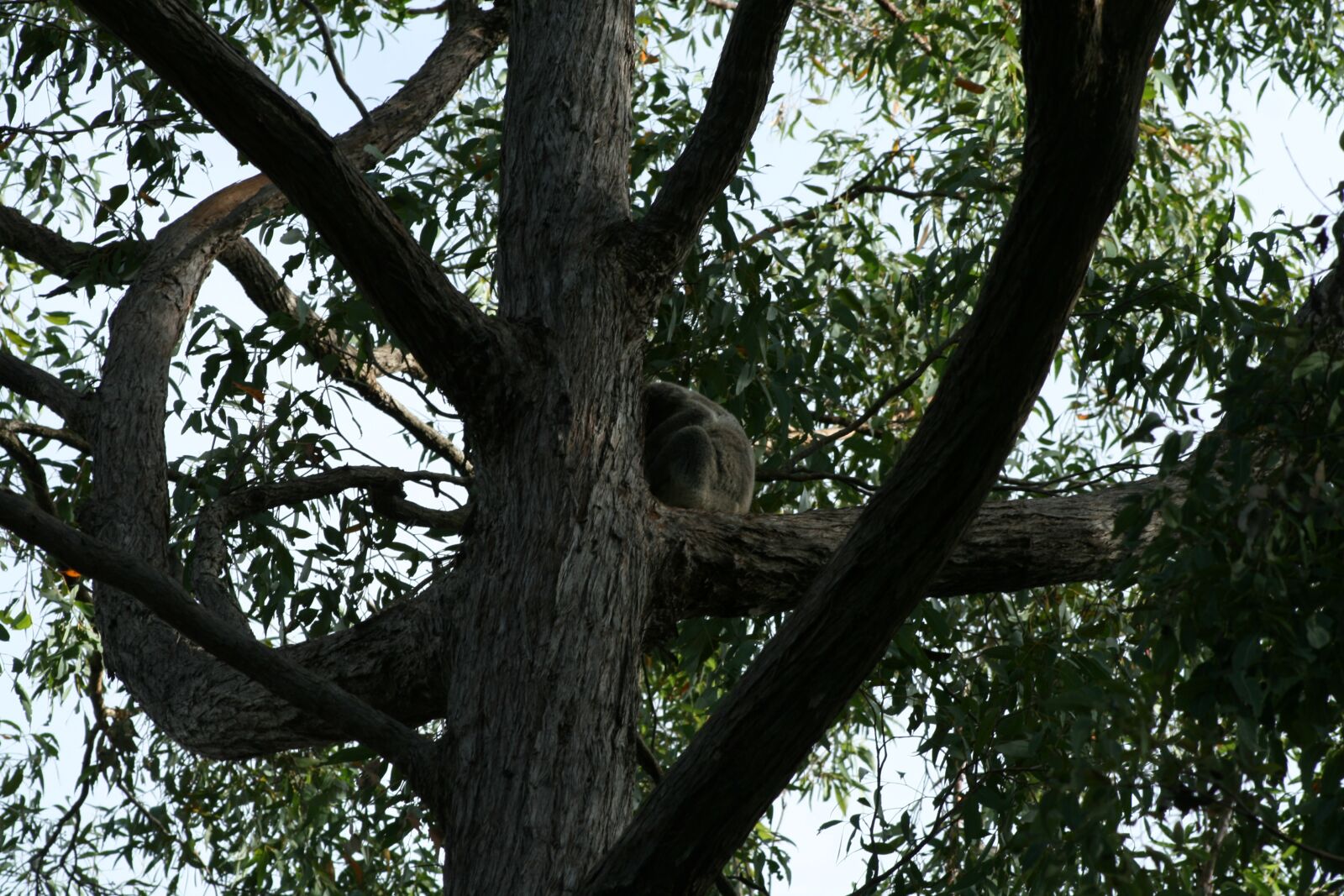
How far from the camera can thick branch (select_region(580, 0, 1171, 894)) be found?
1860mm

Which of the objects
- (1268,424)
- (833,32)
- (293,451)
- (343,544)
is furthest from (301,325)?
(833,32)

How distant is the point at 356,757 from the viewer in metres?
2.65

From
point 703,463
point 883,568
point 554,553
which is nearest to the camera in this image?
point 883,568

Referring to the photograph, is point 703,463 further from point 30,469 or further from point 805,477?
point 30,469

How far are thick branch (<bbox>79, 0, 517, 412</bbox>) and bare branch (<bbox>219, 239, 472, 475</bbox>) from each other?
5.45 ft

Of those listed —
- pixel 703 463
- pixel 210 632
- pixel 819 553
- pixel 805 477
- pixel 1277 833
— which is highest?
pixel 703 463

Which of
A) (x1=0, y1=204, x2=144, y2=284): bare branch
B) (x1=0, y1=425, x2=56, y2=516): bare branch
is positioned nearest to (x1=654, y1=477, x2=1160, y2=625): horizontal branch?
(x1=0, y1=425, x2=56, y2=516): bare branch

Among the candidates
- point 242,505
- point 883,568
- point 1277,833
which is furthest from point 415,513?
point 1277,833

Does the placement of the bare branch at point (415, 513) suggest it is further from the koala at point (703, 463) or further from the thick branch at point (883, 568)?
the thick branch at point (883, 568)

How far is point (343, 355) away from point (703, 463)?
1309 mm

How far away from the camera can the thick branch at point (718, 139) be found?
8.67 feet

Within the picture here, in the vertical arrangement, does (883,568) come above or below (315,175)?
below

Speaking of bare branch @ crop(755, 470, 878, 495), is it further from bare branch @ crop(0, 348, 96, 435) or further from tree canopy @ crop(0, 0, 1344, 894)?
bare branch @ crop(0, 348, 96, 435)

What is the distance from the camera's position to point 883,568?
1.99 metres
